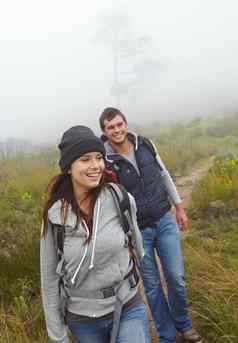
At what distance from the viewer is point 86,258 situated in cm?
245

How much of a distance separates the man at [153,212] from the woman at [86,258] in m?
0.74

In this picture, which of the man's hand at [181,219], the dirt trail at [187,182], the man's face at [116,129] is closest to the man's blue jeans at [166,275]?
the man's hand at [181,219]

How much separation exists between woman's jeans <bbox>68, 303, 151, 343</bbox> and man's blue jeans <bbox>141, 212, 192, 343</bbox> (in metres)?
0.92

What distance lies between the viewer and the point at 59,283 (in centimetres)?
262

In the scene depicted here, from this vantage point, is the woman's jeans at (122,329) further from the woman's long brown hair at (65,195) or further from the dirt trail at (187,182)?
the dirt trail at (187,182)

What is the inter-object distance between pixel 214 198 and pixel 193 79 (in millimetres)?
45567

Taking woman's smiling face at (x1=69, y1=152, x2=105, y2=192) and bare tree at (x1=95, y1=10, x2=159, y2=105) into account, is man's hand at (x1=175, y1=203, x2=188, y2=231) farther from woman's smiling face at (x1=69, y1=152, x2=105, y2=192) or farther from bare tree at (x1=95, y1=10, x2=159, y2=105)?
bare tree at (x1=95, y1=10, x2=159, y2=105)

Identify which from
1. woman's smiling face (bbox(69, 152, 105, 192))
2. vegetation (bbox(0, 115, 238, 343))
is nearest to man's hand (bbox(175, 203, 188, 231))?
vegetation (bbox(0, 115, 238, 343))

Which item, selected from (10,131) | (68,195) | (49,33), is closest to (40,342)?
(68,195)

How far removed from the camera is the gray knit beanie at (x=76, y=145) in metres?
2.49

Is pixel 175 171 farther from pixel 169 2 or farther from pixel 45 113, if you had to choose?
pixel 169 2

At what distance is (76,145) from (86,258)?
1.86 ft

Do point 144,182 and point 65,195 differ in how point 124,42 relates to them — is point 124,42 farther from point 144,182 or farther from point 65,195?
point 65,195

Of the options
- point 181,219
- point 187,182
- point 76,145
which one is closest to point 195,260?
point 181,219
